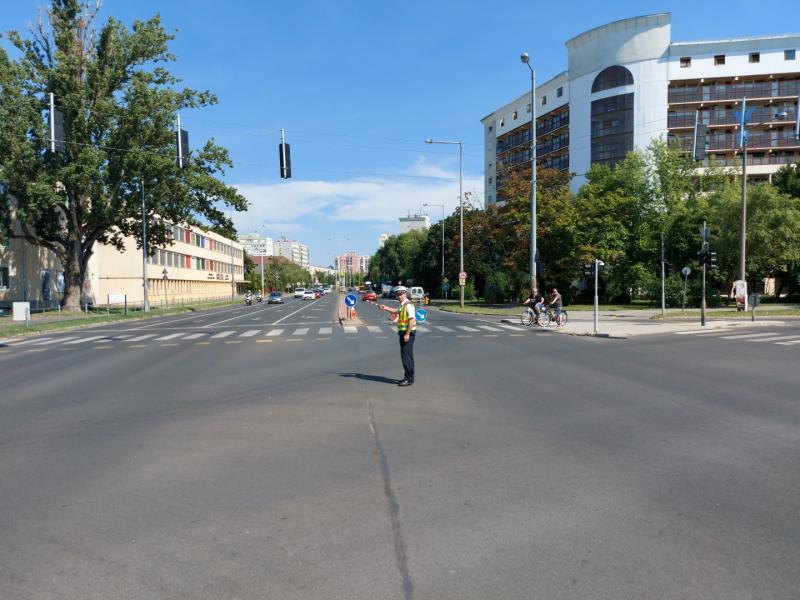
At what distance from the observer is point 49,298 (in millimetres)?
54938

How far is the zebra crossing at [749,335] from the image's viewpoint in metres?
18.5

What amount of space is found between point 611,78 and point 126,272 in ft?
189

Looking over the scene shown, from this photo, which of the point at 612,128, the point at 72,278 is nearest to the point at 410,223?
the point at 612,128

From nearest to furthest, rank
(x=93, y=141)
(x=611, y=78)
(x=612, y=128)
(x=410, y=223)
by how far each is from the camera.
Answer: (x=93, y=141) < (x=611, y=78) < (x=612, y=128) < (x=410, y=223)

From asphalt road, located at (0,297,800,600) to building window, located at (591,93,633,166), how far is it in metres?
58.9

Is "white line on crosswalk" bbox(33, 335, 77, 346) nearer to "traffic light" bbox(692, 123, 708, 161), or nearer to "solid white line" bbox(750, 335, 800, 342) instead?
"traffic light" bbox(692, 123, 708, 161)

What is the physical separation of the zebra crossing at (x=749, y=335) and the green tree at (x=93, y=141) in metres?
30.3

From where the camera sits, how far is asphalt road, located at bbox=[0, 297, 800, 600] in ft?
11.5

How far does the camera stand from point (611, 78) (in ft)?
211

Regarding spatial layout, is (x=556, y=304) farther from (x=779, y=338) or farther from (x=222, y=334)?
(x=222, y=334)

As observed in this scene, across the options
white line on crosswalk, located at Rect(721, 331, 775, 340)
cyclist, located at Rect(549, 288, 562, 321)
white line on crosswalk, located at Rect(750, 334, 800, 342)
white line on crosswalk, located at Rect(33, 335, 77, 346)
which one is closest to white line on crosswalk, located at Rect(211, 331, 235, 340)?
white line on crosswalk, located at Rect(33, 335, 77, 346)

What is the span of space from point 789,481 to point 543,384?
18.1ft

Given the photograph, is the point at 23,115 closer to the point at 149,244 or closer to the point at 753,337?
the point at 149,244

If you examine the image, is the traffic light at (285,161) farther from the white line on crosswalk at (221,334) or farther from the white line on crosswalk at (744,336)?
the white line on crosswalk at (744,336)
